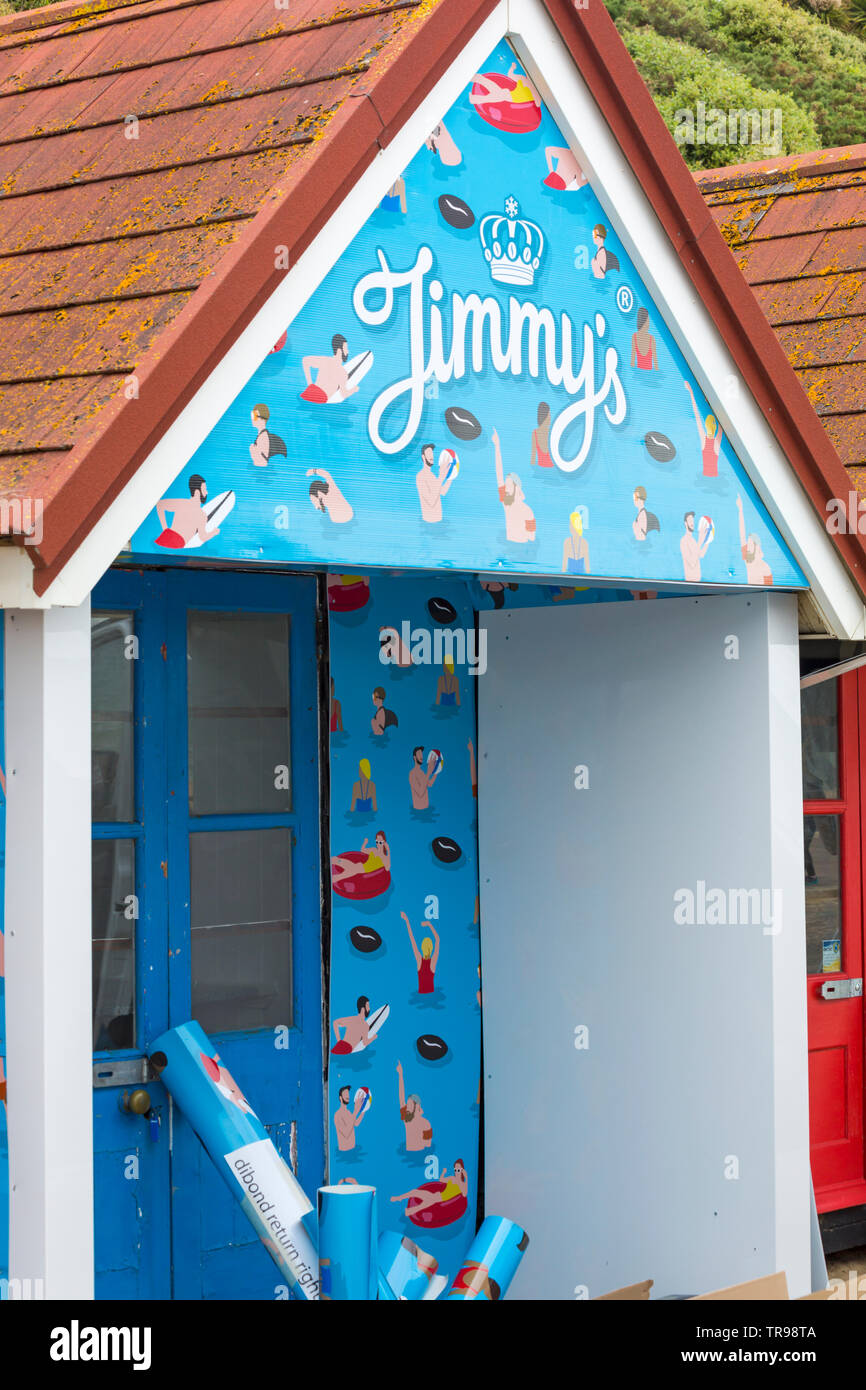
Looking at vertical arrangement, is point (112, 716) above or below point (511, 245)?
below

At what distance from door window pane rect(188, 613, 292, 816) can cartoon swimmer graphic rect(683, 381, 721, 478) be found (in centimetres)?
139

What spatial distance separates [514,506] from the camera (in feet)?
13.4

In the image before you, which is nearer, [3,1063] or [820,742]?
[3,1063]

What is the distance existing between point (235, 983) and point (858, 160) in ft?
15.7

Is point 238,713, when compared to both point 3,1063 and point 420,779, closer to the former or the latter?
point 420,779

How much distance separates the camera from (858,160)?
7.20m

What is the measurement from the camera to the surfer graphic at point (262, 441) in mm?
3480

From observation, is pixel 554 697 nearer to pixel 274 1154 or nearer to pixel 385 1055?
pixel 385 1055

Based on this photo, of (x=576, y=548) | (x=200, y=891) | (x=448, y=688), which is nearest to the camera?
(x=576, y=548)

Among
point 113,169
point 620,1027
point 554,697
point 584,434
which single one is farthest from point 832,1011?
point 113,169

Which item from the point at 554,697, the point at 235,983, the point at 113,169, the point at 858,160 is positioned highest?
the point at 858,160

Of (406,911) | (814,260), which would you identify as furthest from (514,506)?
(814,260)

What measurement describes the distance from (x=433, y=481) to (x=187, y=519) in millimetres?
765

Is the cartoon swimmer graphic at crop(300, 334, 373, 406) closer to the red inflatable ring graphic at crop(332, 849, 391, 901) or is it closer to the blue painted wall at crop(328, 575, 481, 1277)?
the blue painted wall at crop(328, 575, 481, 1277)
